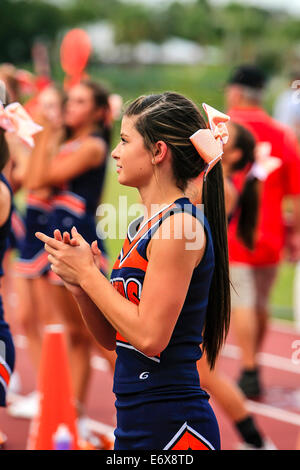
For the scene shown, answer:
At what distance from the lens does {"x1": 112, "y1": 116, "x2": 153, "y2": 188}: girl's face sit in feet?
7.24

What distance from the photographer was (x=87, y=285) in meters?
2.12

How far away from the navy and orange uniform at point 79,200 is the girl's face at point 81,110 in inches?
4.8

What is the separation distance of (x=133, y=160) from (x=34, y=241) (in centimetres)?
288

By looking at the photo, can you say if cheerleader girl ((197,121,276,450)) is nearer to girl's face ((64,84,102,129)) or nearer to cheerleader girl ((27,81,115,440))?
cheerleader girl ((27,81,115,440))

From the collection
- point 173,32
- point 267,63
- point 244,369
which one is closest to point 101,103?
point 244,369

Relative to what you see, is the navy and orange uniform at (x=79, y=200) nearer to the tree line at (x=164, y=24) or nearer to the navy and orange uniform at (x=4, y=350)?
the navy and orange uniform at (x=4, y=350)

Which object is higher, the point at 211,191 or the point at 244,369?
the point at 211,191

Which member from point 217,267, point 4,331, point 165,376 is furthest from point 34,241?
point 165,376

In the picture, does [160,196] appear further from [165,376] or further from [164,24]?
[164,24]

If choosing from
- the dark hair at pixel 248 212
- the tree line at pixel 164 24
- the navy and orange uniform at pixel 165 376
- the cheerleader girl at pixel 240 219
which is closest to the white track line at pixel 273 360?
the cheerleader girl at pixel 240 219

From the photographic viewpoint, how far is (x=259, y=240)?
561 cm

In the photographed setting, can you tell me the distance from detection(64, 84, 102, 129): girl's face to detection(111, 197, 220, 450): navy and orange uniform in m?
2.77

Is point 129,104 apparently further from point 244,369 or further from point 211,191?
point 244,369

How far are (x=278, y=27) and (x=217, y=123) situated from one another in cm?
3301
